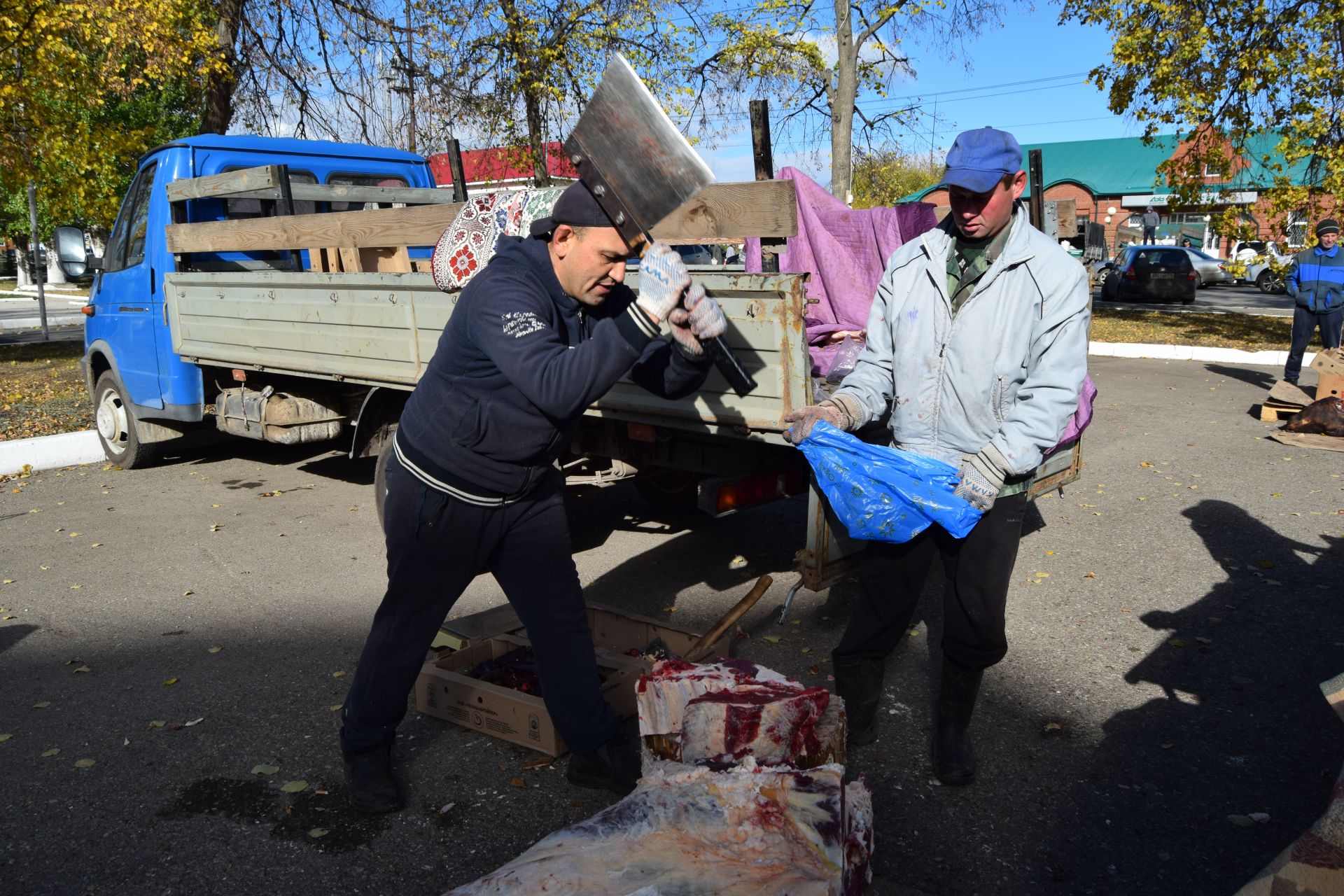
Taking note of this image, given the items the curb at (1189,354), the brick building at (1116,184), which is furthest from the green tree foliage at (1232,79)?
the brick building at (1116,184)

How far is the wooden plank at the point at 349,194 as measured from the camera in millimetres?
7137

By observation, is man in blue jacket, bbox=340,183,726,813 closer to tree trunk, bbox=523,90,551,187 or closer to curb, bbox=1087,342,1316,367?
tree trunk, bbox=523,90,551,187

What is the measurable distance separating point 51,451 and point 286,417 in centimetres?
333

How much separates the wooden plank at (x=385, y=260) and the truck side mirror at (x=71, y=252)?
2594mm

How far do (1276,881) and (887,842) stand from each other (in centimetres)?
131


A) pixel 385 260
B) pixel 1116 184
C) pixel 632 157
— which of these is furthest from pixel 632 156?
pixel 1116 184

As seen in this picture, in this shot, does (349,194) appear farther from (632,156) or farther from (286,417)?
(632,156)

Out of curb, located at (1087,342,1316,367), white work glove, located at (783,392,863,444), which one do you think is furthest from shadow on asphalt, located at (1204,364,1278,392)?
white work glove, located at (783,392,863,444)

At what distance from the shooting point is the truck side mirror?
7.56 metres

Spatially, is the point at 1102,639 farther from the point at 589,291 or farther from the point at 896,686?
the point at 589,291

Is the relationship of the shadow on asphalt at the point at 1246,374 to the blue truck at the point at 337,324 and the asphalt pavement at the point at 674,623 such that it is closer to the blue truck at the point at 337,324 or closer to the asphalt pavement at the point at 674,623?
the asphalt pavement at the point at 674,623

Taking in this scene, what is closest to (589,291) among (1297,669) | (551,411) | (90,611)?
(551,411)

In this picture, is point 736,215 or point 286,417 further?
point 286,417

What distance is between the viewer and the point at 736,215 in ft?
13.3
